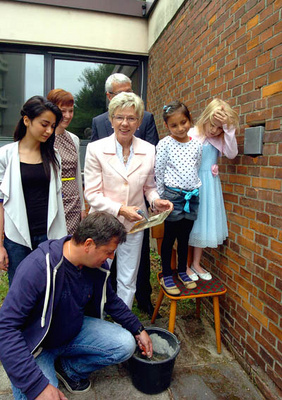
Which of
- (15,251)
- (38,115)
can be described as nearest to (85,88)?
(38,115)

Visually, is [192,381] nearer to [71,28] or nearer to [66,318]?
[66,318]

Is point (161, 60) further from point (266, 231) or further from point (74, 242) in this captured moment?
point (74, 242)

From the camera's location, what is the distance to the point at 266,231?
2180 mm

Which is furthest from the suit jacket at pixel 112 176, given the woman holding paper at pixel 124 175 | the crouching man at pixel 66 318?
the crouching man at pixel 66 318

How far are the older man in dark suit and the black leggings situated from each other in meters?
0.33

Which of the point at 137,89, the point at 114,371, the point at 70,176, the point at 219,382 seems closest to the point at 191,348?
the point at 219,382

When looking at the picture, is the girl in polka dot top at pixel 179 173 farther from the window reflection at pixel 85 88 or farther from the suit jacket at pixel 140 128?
the window reflection at pixel 85 88

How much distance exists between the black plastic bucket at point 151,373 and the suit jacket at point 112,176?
36.0 inches

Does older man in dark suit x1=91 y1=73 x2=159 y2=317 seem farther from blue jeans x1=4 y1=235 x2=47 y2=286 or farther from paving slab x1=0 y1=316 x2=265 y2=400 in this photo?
blue jeans x1=4 y1=235 x2=47 y2=286

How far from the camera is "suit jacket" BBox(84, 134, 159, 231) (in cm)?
234

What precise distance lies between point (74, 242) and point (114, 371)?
1152mm

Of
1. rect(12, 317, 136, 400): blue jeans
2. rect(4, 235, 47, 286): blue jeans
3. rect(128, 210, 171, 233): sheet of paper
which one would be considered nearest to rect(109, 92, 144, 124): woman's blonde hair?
rect(128, 210, 171, 233): sheet of paper

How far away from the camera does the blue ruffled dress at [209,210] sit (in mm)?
2578

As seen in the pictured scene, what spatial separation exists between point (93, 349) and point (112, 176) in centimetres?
117
